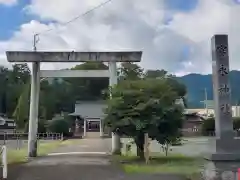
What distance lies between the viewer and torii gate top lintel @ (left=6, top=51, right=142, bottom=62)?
19.9 metres

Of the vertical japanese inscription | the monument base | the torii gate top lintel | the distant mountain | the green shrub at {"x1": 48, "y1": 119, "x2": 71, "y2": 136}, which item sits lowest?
the monument base

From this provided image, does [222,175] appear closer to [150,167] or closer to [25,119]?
[150,167]

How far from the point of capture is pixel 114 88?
60.5ft

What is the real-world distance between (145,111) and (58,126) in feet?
122

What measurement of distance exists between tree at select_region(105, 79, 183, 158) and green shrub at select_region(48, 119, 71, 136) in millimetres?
35617

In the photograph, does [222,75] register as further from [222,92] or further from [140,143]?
[140,143]

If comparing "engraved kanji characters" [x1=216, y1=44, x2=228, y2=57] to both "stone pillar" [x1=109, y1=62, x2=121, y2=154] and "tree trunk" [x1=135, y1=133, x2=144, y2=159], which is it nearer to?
"tree trunk" [x1=135, y1=133, x2=144, y2=159]

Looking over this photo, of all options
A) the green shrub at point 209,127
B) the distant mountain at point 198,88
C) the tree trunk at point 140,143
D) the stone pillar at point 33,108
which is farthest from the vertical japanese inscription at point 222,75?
the distant mountain at point 198,88

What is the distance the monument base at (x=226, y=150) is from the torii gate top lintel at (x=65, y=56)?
252 inches

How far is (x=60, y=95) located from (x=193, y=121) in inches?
909

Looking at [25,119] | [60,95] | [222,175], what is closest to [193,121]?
[60,95]

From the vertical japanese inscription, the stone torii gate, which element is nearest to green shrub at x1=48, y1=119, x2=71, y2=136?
the stone torii gate

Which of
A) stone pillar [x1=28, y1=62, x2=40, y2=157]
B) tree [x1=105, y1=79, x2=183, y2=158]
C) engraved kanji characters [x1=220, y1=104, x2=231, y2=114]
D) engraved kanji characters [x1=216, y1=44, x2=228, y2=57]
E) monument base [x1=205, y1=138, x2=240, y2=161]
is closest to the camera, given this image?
monument base [x1=205, y1=138, x2=240, y2=161]

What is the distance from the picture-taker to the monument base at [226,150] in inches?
583
